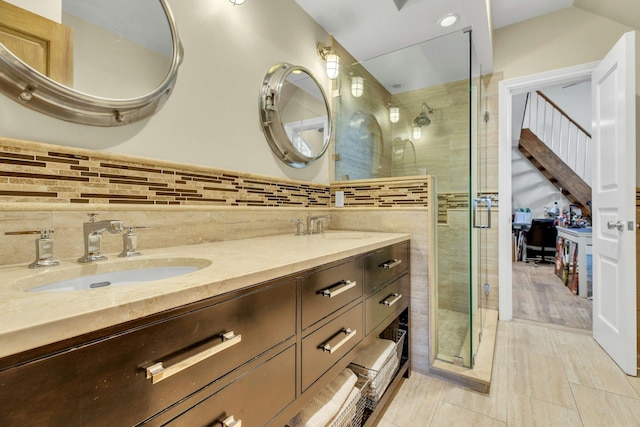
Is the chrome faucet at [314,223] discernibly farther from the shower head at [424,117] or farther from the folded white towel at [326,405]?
the shower head at [424,117]

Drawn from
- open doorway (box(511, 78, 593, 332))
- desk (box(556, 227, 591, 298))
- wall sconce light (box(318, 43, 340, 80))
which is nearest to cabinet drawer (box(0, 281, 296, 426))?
wall sconce light (box(318, 43, 340, 80))

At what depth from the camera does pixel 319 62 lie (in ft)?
7.01

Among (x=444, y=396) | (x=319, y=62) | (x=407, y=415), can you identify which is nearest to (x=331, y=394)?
(x=407, y=415)

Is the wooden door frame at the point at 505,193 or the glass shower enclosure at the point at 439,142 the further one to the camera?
the wooden door frame at the point at 505,193

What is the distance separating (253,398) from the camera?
684mm

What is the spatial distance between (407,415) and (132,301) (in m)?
1.46

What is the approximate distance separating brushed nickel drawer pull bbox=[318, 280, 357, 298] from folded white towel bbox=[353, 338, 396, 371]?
0.50 m

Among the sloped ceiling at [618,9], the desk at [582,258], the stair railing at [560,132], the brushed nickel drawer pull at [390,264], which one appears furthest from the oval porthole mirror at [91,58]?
the stair railing at [560,132]

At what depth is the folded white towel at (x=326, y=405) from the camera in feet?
3.18

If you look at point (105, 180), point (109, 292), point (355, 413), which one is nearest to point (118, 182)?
point (105, 180)

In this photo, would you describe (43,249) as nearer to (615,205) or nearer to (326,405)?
(326,405)

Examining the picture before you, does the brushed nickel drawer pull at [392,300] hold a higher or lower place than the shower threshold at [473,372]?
higher

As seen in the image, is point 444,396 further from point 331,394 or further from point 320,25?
point 320,25

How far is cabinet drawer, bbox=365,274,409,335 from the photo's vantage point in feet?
4.09
